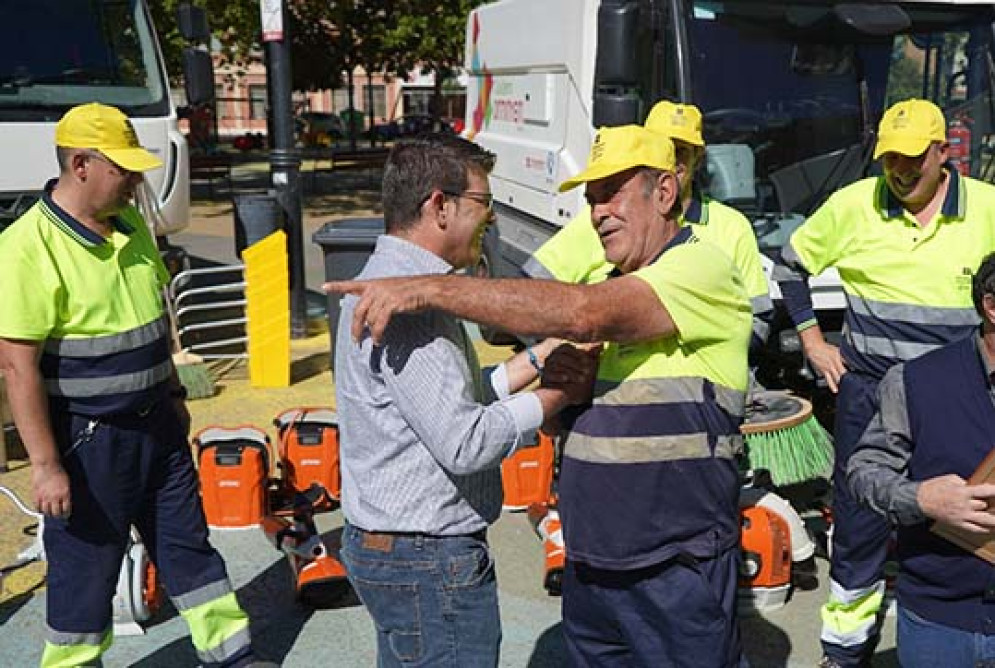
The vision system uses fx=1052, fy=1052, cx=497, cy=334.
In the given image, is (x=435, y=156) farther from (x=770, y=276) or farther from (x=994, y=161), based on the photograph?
(x=994, y=161)

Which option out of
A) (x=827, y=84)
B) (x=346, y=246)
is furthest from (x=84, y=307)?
(x=827, y=84)

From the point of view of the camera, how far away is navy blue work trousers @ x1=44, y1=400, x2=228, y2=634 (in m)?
3.15

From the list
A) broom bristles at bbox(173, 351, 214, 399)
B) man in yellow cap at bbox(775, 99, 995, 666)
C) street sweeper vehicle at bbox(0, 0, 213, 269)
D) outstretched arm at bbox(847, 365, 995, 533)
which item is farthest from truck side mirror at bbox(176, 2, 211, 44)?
outstretched arm at bbox(847, 365, 995, 533)

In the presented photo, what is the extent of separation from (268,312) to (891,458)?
5.42m

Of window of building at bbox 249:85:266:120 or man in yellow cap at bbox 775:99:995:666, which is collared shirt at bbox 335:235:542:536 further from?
window of building at bbox 249:85:266:120

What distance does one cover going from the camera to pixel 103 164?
305 cm

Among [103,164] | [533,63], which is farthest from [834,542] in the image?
[533,63]

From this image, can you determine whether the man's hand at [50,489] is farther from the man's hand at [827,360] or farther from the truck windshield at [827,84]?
the truck windshield at [827,84]

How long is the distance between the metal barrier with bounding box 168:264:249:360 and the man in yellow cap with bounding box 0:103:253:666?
3758 mm

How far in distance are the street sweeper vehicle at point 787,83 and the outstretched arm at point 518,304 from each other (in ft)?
11.1

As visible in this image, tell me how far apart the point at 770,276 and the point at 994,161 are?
5.41 feet

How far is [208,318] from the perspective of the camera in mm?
9680

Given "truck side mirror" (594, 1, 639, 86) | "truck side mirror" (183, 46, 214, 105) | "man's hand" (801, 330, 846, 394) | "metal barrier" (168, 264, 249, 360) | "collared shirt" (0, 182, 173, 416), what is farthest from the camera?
"truck side mirror" (183, 46, 214, 105)

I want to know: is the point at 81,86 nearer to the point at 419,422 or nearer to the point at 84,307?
the point at 84,307
